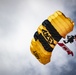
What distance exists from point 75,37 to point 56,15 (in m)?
3.17

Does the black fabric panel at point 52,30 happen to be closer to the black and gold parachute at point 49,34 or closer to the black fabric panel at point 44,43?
the black and gold parachute at point 49,34

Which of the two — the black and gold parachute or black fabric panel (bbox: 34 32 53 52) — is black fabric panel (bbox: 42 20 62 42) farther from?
black fabric panel (bbox: 34 32 53 52)

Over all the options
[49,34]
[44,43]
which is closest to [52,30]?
[49,34]

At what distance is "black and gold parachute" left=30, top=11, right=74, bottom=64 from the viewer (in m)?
109

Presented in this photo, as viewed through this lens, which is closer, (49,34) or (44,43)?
(49,34)

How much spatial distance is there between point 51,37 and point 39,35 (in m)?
1.61

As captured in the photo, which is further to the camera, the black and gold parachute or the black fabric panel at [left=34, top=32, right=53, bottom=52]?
the black fabric panel at [left=34, top=32, right=53, bottom=52]

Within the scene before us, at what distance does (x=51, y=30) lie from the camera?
109688mm

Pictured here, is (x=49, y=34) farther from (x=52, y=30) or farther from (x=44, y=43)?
(x=44, y=43)

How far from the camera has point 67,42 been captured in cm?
10988

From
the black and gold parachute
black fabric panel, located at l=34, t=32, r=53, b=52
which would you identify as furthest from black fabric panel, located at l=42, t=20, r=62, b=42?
black fabric panel, located at l=34, t=32, r=53, b=52

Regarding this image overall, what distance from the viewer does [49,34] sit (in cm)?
10931

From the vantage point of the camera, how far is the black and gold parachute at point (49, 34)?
109 m

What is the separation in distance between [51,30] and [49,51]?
2286mm
